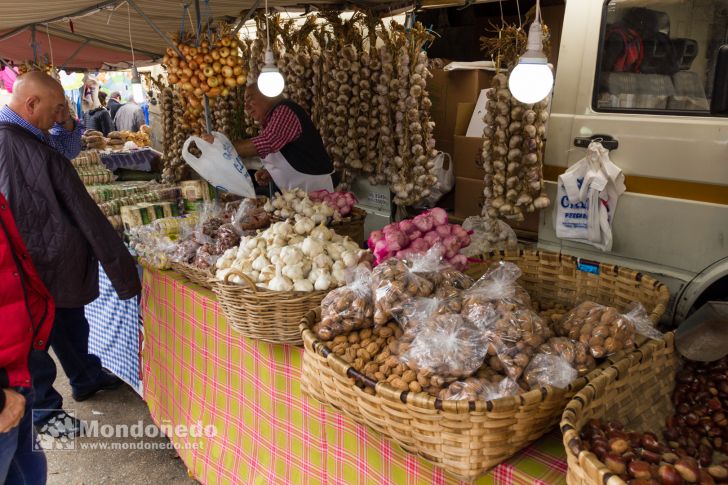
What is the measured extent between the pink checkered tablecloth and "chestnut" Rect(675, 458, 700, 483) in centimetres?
32

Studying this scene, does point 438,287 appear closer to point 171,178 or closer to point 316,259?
point 316,259

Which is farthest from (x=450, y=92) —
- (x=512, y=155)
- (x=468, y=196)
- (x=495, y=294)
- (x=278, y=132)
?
(x=495, y=294)

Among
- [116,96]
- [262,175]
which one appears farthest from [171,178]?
[116,96]

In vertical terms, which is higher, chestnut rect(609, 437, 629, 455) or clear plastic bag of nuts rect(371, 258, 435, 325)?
clear plastic bag of nuts rect(371, 258, 435, 325)

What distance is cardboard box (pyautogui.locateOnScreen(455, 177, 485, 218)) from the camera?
14.9 feet

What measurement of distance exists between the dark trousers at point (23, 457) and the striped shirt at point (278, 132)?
7.95 ft

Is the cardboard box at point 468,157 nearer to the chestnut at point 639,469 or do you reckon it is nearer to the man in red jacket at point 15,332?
the man in red jacket at point 15,332

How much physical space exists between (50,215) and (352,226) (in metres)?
1.69

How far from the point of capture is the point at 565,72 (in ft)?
10.3

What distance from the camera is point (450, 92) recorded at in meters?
5.41

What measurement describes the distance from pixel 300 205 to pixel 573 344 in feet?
6.54

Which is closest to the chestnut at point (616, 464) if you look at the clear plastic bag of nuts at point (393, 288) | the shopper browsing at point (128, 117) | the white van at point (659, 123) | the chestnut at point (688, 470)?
the chestnut at point (688, 470)

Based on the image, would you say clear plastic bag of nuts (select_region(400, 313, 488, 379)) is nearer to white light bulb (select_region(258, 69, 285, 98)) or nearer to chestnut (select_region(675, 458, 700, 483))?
chestnut (select_region(675, 458, 700, 483))

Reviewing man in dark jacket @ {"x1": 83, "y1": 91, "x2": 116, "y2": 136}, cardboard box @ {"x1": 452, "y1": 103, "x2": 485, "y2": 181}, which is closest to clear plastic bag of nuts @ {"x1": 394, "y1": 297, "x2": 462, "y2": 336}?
cardboard box @ {"x1": 452, "y1": 103, "x2": 485, "y2": 181}
